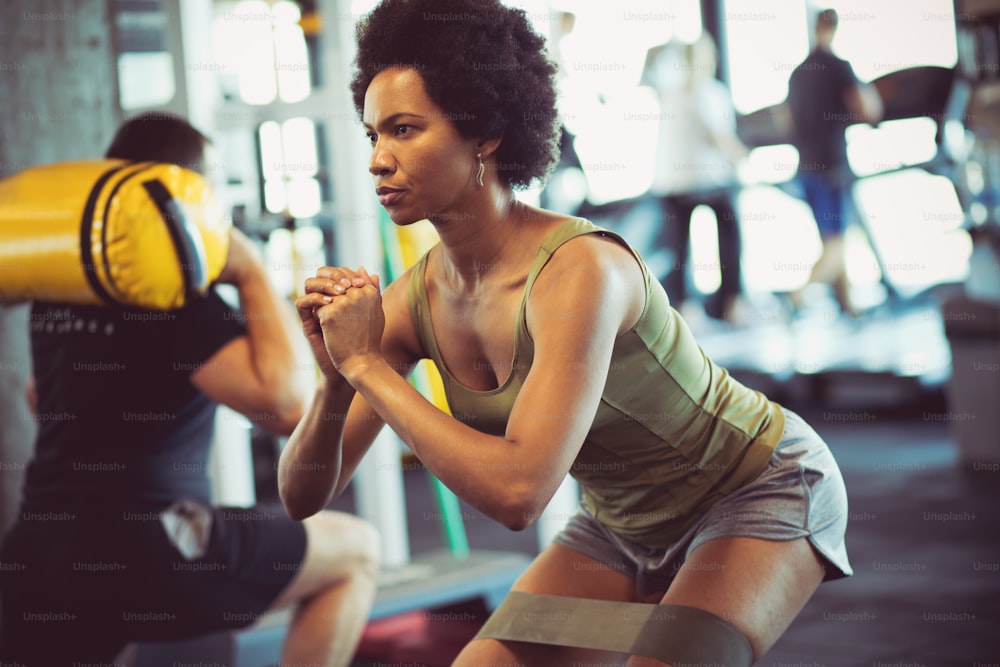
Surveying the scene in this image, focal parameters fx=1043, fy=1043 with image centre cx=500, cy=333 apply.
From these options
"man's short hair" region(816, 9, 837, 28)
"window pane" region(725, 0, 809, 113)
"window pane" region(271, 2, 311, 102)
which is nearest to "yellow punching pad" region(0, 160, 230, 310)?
"window pane" region(271, 2, 311, 102)

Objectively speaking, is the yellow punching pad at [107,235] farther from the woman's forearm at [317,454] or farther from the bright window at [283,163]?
the bright window at [283,163]

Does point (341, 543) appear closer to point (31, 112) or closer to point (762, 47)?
point (31, 112)

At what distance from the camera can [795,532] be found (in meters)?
1.45

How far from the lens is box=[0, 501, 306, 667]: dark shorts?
1.91 m

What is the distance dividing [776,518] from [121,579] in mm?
1200

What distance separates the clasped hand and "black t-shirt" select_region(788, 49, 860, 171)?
5.56 meters

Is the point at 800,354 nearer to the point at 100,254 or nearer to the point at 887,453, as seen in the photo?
the point at 887,453

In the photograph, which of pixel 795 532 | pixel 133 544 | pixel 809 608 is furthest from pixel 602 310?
pixel 809 608

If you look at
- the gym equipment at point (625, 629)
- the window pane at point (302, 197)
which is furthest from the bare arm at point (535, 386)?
the window pane at point (302, 197)

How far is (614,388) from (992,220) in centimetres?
432

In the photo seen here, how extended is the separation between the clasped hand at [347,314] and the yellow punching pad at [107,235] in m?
0.49

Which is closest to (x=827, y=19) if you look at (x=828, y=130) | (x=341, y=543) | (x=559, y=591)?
(x=828, y=130)

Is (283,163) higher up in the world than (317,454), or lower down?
higher up

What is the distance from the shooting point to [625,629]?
4.70 ft
